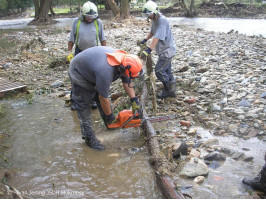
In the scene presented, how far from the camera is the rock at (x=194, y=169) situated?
312 centimetres

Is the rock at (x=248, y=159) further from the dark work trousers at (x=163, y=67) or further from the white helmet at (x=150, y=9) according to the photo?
the white helmet at (x=150, y=9)

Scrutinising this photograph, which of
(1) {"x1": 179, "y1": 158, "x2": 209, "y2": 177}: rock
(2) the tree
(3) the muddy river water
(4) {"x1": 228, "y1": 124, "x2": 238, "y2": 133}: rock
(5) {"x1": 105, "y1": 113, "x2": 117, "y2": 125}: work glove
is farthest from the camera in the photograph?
(2) the tree

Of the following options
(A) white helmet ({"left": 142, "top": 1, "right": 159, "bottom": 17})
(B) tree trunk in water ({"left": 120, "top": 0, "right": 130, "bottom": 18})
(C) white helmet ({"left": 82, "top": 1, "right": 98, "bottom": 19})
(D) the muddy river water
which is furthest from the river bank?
(B) tree trunk in water ({"left": 120, "top": 0, "right": 130, "bottom": 18})

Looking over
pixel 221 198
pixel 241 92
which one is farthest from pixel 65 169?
pixel 241 92

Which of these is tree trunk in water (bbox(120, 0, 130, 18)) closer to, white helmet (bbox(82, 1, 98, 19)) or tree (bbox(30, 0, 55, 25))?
tree (bbox(30, 0, 55, 25))

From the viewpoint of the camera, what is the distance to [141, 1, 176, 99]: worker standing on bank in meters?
4.66

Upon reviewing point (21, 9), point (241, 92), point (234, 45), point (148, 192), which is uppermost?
point (21, 9)

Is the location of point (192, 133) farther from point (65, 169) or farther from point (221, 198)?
point (65, 169)

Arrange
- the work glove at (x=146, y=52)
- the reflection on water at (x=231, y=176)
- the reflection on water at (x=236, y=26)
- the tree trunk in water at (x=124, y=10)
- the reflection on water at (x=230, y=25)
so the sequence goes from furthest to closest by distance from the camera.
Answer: the tree trunk in water at (x=124, y=10) < the reflection on water at (x=230, y=25) < the reflection on water at (x=236, y=26) < the work glove at (x=146, y=52) < the reflection on water at (x=231, y=176)

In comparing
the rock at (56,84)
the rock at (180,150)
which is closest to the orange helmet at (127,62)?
the rock at (180,150)

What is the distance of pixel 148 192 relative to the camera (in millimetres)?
2965

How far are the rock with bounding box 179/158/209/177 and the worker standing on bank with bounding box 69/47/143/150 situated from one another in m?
1.07

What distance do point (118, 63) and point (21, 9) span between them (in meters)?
62.9

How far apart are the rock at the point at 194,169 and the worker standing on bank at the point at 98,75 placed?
3.50 ft
